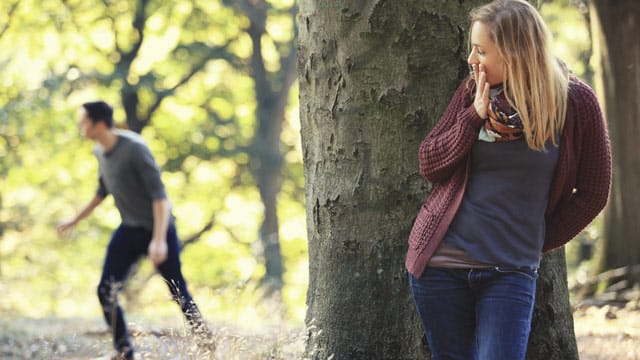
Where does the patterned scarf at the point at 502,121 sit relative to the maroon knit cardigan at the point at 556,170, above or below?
above

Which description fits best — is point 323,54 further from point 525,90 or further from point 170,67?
point 170,67

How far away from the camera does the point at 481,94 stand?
3.13 meters

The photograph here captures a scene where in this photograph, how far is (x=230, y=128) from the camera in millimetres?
21891

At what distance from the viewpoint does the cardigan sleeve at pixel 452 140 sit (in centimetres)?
313

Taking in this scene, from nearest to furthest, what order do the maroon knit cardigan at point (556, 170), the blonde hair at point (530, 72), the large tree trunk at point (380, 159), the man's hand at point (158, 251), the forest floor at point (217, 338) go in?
the blonde hair at point (530, 72), the maroon knit cardigan at point (556, 170), the large tree trunk at point (380, 159), the forest floor at point (217, 338), the man's hand at point (158, 251)

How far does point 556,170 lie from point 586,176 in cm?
14

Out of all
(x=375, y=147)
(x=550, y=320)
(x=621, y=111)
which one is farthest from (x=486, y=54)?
(x=621, y=111)

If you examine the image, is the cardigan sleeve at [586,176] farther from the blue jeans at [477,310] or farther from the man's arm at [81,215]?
the man's arm at [81,215]

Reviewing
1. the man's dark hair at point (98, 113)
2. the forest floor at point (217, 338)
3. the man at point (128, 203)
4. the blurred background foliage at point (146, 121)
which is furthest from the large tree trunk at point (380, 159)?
the blurred background foliage at point (146, 121)

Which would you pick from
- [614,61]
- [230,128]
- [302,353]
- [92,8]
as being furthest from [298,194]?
[302,353]

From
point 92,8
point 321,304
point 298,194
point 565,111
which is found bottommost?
point 298,194

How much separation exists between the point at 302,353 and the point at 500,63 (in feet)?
6.68

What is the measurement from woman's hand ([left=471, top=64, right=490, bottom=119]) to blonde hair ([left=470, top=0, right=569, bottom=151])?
2.8 inches

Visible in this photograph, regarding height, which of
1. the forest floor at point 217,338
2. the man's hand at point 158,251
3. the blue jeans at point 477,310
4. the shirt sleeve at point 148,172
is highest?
the shirt sleeve at point 148,172
